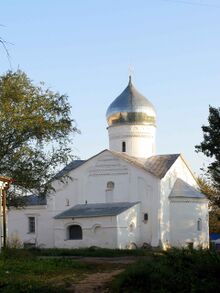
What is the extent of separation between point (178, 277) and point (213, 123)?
813 inches

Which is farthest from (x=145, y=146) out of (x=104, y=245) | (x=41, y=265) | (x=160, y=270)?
(x=160, y=270)

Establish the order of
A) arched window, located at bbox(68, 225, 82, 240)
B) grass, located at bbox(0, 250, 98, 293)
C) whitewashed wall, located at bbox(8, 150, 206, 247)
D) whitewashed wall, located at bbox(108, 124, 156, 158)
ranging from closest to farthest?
grass, located at bbox(0, 250, 98, 293) < arched window, located at bbox(68, 225, 82, 240) < whitewashed wall, located at bbox(8, 150, 206, 247) < whitewashed wall, located at bbox(108, 124, 156, 158)

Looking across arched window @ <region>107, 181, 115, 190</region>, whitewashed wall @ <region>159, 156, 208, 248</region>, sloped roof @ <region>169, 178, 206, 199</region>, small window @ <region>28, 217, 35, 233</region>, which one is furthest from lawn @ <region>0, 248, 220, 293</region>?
small window @ <region>28, 217, 35, 233</region>

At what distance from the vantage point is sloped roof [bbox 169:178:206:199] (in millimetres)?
46594

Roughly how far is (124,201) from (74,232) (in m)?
4.64

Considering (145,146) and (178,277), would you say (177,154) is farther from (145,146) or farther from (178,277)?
(178,277)

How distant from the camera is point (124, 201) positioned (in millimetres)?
46906

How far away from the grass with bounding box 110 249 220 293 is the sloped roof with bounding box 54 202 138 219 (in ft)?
95.6

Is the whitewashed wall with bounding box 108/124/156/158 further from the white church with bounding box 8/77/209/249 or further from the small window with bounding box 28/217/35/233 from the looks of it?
the small window with bounding box 28/217/35/233

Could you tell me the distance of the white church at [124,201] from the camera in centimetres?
4444

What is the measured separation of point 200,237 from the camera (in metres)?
46.6

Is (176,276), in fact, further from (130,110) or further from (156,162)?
(130,110)

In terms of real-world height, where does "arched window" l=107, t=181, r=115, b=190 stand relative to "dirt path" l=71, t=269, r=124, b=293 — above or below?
above

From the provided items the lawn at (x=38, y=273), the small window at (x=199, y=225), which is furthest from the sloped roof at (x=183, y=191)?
the lawn at (x=38, y=273)
